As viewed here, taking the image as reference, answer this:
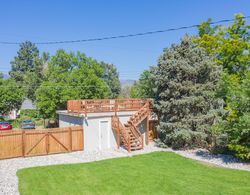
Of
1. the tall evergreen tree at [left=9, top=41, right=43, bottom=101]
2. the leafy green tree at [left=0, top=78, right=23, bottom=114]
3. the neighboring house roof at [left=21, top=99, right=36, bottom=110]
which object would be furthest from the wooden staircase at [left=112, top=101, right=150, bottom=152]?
the neighboring house roof at [left=21, top=99, right=36, bottom=110]

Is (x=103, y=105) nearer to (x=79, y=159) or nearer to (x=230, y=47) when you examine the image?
(x=79, y=159)

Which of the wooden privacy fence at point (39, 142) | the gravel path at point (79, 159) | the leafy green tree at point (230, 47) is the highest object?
the leafy green tree at point (230, 47)

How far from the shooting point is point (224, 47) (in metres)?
24.1

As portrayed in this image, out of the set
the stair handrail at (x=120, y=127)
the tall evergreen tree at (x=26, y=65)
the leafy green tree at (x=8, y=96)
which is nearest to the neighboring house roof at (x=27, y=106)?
the tall evergreen tree at (x=26, y=65)

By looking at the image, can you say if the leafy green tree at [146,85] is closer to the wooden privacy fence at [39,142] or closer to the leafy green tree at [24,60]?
the wooden privacy fence at [39,142]

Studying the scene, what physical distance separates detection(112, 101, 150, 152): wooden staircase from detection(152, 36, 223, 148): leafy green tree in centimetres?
167

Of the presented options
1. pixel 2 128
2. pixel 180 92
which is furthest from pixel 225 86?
pixel 2 128

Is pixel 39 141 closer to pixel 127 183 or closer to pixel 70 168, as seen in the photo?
pixel 70 168

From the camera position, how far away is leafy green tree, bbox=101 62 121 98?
68938 millimetres

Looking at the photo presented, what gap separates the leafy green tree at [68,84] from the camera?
100 feet

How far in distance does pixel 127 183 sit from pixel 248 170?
620 centimetres

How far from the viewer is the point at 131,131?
60.2 feet

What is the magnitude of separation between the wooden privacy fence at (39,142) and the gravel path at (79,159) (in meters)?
0.51

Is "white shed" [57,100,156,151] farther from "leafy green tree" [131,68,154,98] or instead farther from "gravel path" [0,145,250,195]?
"leafy green tree" [131,68,154,98]
